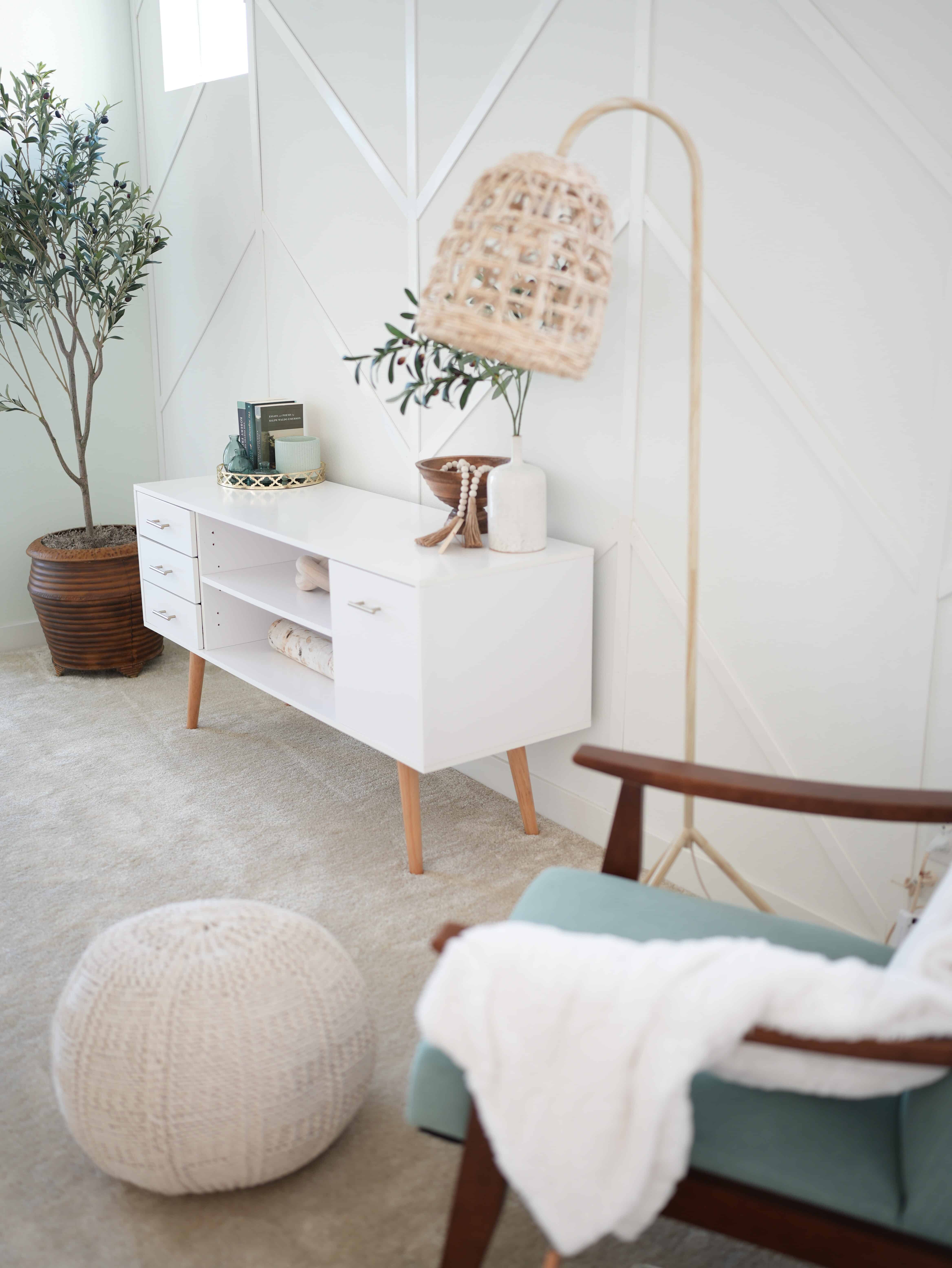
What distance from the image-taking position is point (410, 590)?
215cm

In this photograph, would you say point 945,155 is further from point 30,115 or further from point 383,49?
point 30,115

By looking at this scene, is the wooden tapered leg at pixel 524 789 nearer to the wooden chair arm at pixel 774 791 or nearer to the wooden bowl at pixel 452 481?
the wooden bowl at pixel 452 481

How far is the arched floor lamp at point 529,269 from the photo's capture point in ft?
4.20

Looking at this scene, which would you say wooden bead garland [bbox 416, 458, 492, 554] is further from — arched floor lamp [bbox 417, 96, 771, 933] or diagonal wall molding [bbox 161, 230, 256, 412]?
diagonal wall molding [bbox 161, 230, 256, 412]

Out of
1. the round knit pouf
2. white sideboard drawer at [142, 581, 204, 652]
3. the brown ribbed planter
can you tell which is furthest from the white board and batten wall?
the brown ribbed planter

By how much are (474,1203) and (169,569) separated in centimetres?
229

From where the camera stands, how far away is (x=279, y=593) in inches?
112

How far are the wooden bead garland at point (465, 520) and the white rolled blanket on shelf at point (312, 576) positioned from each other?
1.56 feet

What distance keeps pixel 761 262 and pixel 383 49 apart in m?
1.34

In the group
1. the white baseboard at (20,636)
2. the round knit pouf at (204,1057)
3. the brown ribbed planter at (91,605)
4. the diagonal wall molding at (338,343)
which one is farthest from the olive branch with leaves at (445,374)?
the white baseboard at (20,636)

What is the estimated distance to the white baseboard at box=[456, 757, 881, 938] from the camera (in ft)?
7.00

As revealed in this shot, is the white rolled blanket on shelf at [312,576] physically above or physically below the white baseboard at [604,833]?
above

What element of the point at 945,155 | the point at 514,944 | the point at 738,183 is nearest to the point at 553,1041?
the point at 514,944

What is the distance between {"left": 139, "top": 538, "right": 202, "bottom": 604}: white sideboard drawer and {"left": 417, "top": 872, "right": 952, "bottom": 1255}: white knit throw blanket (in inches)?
83.3
